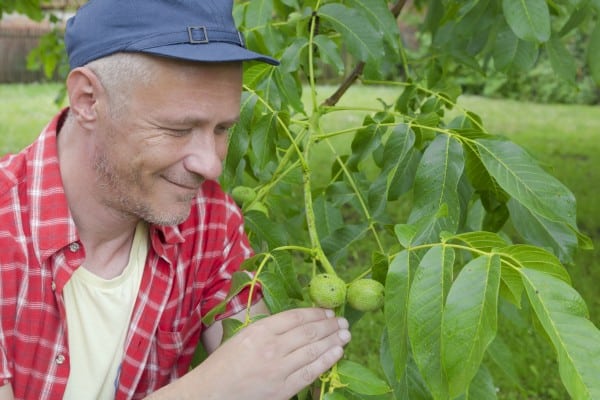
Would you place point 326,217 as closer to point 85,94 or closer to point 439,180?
point 439,180

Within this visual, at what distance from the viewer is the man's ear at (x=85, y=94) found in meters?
1.62

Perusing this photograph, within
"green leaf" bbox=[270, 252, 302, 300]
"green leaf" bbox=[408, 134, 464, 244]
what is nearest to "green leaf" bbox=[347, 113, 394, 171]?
"green leaf" bbox=[408, 134, 464, 244]

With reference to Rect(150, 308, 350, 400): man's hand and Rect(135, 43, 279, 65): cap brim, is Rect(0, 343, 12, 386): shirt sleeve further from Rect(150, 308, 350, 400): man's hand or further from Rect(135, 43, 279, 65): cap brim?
Rect(135, 43, 279, 65): cap brim

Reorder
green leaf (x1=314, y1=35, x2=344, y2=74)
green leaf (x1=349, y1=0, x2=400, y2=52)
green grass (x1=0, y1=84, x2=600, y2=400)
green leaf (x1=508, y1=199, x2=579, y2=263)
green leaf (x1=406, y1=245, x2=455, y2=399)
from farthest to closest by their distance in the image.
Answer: green grass (x1=0, y1=84, x2=600, y2=400) → green leaf (x1=349, y1=0, x2=400, y2=52) → green leaf (x1=314, y1=35, x2=344, y2=74) → green leaf (x1=508, y1=199, x2=579, y2=263) → green leaf (x1=406, y1=245, x2=455, y2=399)

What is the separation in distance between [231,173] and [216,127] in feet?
1.87

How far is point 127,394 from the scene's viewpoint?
192 cm

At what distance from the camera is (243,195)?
2303 millimetres

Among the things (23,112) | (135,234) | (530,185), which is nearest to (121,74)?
(135,234)

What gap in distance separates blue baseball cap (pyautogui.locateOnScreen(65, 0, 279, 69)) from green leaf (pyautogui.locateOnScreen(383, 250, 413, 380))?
0.55 meters

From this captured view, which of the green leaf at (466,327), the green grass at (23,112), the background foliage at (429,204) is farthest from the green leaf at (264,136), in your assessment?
the green grass at (23,112)

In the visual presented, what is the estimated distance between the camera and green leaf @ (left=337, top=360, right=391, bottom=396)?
4.89 ft

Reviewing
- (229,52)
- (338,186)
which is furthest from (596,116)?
(229,52)

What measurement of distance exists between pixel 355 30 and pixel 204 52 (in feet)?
Result: 2.71

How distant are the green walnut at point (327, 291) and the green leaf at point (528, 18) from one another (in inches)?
40.0
